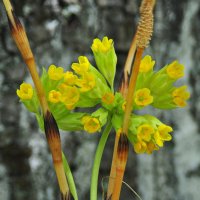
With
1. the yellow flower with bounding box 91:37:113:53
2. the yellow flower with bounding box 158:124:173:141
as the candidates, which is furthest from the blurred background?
the yellow flower with bounding box 158:124:173:141

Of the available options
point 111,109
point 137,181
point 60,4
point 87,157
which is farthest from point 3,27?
point 111,109

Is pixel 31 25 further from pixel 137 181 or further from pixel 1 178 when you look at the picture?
pixel 137 181

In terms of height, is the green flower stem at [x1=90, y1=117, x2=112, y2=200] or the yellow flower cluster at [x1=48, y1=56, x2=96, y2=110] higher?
the yellow flower cluster at [x1=48, y1=56, x2=96, y2=110]

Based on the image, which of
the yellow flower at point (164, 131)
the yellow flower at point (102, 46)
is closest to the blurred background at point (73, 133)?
the yellow flower at point (102, 46)

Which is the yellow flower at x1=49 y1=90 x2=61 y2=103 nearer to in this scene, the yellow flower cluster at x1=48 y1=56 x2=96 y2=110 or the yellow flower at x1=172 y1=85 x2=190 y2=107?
the yellow flower cluster at x1=48 y1=56 x2=96 y2=110

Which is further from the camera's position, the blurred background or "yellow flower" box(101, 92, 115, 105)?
the blurred background

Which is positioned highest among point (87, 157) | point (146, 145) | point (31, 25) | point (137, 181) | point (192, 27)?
point (146, 145)

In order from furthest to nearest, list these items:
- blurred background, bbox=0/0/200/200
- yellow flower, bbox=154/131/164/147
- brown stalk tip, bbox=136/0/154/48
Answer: blurred background, bbox=0/0/200/200 < yellow flower, bbox=154/131/164/147 < brown stalk tip, bbox=136/0/154/48

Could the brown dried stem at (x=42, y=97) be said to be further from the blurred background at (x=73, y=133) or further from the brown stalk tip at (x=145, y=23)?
the blurred background at (x=73, y=133)
